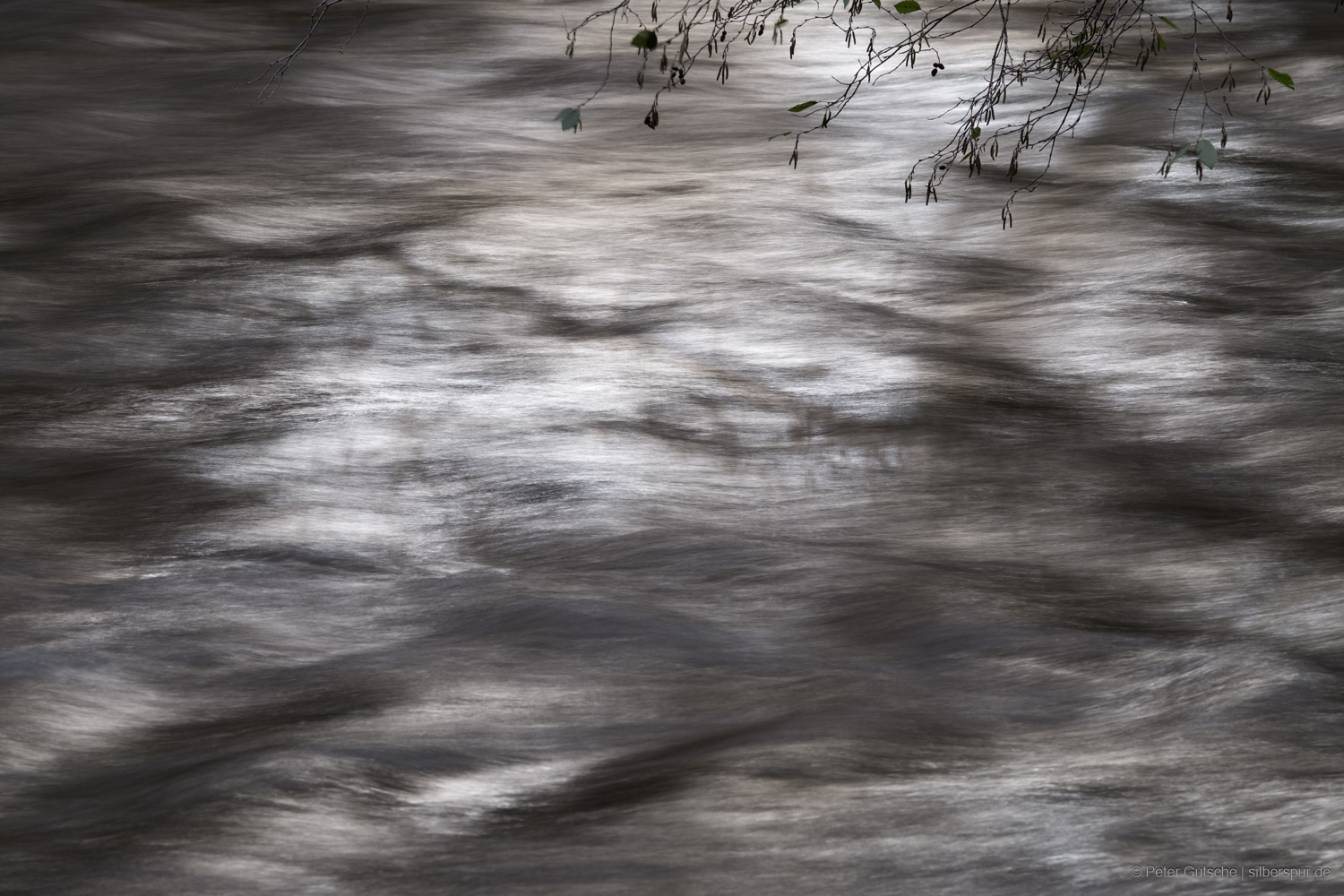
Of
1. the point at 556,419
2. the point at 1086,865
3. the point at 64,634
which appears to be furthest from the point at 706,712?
the point at 556,419

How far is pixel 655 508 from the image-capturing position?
2471 mm

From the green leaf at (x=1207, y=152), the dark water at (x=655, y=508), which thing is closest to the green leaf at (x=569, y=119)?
the dark water at (x=655, y=508)

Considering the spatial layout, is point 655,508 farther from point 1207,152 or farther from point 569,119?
point 1207,152

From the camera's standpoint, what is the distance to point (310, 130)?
4555 mm

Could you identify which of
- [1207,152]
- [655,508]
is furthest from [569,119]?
[1207,152]

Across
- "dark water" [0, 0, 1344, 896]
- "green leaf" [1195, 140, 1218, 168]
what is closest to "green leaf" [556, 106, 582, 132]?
"dark water" [0, 0, 1344, 896]

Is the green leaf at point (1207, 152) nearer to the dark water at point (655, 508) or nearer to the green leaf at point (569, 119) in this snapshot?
the dark water at point (655, 508)

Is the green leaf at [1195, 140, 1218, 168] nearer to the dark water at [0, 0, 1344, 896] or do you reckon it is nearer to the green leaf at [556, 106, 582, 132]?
the dark water at [0, 0, 1344, 896]

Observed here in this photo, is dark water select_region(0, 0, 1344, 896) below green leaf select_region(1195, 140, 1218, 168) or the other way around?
below

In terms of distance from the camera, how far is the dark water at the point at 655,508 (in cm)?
162

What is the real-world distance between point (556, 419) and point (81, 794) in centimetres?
123

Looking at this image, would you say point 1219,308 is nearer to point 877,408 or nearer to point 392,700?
point 877,408

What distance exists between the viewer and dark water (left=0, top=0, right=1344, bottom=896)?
5.32 feet

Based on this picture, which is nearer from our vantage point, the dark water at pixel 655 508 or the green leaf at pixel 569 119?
the dark water at pixel 655 508
